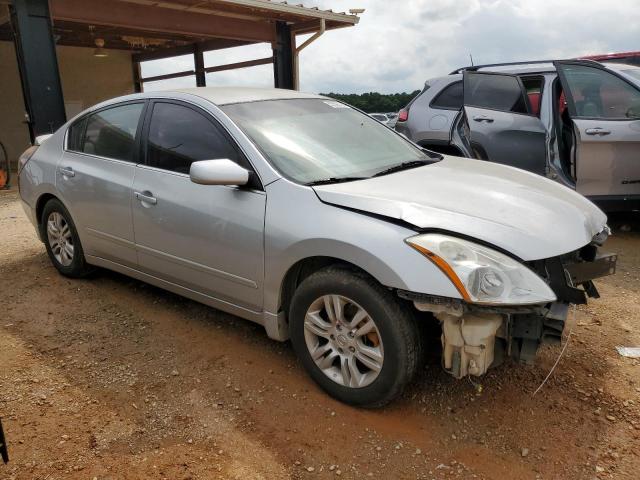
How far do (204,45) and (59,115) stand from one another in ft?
19.6

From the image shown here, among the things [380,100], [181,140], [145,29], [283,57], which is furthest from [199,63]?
[380,100]

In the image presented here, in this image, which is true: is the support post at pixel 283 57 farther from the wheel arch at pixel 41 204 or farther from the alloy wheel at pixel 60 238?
the alloy wheel at pixel 60 238

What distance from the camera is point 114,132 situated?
3.91 metres

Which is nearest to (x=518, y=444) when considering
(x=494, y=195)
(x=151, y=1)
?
(x=494, y=195)

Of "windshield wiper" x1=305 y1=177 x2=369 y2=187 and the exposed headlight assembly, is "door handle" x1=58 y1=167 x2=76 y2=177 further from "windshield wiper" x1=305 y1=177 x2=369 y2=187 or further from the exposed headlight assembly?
the exposed headlight assembly

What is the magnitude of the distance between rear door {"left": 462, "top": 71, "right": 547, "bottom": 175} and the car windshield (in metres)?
2.18

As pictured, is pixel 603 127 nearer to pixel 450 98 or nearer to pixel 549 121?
pixel 549 121

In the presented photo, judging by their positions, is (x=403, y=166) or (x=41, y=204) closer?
(x=403, y=166)

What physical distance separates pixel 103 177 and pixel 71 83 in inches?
486

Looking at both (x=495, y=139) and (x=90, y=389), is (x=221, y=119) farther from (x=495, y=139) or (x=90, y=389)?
(x=495, y=139)

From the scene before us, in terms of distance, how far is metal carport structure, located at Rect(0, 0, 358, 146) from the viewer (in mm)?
7609

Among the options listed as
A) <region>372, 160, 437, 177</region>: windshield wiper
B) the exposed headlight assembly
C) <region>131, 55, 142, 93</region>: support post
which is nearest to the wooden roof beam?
<region>131, 55, 142, 93</region>: support post

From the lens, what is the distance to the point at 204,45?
13.0 meters

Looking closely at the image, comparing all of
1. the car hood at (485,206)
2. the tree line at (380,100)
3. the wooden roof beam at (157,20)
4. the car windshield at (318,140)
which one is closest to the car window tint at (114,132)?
the car windshield at (318,140)
